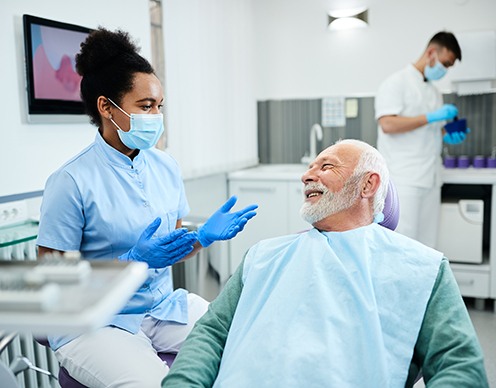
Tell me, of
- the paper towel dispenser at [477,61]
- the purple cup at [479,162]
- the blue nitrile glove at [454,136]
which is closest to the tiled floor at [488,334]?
the purple cup at [479,162]

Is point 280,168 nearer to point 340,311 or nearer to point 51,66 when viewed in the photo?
point 51,66

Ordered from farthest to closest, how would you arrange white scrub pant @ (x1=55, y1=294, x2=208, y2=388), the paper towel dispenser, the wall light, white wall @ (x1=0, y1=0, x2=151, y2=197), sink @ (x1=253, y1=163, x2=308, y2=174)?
1. sink @ (x1=253, y1=163, x2=308, y2=174)
2. the wall light
3. the paper towel dispenser
4. white wall @ (x1=0, y1=0, x2=151, y2=197)
5. white scrub pant @ (x1=55, y1=294, x2=208, y2=388)

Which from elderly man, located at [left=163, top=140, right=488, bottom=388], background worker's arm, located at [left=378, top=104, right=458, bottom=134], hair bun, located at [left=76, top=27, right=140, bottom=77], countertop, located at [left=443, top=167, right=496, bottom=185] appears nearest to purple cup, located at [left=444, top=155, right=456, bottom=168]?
countertop, located at [left=443, top=167, right=496, bottom=185]

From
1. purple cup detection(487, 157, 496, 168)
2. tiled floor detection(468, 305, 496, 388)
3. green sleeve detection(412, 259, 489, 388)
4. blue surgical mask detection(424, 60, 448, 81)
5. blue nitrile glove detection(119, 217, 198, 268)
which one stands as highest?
blue surgical mask detection(424, 60, 448, 81)

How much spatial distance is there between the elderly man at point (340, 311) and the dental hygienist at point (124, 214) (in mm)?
206

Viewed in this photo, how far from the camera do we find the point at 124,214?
1.54 m

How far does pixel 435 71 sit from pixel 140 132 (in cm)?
201

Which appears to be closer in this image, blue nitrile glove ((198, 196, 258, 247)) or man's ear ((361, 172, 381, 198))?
man's ear ((361, 172, 381, 198))

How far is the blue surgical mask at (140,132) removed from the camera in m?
1.60

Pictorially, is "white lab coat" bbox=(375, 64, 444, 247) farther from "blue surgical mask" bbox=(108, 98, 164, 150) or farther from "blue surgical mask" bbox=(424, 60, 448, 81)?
"blue surgical mask" bbox=(108, 98, 164, 150)

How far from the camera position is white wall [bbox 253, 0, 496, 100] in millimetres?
3625

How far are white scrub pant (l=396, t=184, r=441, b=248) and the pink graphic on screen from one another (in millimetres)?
1922

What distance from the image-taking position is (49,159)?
2137mm

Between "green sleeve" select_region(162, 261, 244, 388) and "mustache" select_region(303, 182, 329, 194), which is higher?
"mustache" select_region(303, 182, 329, 194)
